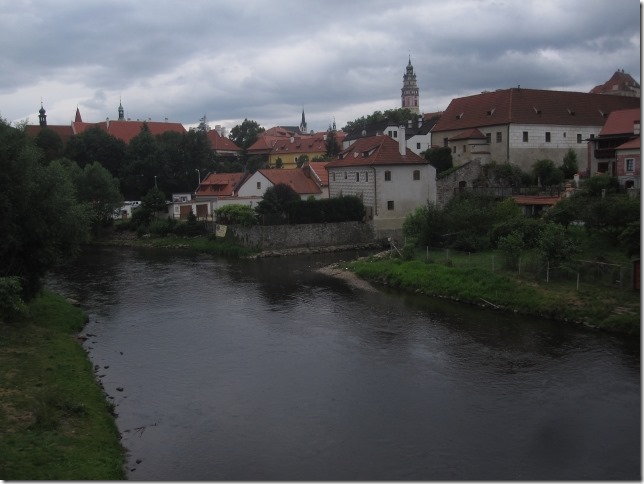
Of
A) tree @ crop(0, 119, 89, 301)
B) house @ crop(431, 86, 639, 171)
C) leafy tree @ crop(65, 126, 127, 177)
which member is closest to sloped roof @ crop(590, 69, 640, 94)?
house @ crop(431, 86, 639, 171)

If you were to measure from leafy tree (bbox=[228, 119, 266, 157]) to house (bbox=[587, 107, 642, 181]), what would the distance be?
5113cm

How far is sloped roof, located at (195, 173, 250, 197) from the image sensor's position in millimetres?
45844

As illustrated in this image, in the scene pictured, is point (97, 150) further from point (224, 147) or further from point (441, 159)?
point (441, 159)

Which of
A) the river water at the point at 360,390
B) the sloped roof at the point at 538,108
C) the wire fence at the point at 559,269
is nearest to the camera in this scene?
the river water at the point at 360,390

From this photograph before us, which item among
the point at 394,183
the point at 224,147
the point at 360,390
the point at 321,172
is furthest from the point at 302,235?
the point at 224,147

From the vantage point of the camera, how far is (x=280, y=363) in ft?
52.0

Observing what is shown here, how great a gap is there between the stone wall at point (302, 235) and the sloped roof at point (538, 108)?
34.6 ft

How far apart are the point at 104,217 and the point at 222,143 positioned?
100.0 ft

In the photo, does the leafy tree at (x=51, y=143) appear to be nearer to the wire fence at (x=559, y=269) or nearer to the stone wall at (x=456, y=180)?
the stone wall at (x=456, y=180)

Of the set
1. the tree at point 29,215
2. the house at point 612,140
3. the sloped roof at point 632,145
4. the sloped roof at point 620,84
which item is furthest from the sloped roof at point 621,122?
the sloped roof at point 620,84

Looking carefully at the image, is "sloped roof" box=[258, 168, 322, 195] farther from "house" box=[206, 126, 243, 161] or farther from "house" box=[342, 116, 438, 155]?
"house" box=[206, 126, 243, 161]

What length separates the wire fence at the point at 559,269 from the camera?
19448 mm

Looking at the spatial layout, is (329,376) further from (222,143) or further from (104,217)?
(222,143)

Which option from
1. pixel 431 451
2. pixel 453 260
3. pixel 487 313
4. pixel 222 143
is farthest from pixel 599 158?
pixel 222 143
